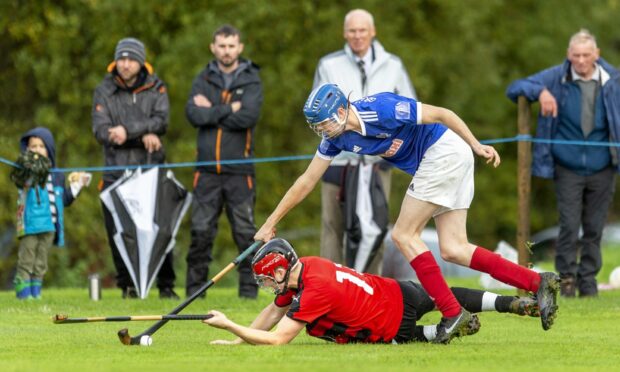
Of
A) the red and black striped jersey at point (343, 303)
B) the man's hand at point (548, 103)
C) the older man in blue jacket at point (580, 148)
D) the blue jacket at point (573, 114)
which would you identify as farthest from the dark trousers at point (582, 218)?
the red and black striped jersey at point (343, 303)

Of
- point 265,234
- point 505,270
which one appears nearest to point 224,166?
Result: point 265,234

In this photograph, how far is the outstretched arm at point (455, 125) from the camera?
1024 centimetres

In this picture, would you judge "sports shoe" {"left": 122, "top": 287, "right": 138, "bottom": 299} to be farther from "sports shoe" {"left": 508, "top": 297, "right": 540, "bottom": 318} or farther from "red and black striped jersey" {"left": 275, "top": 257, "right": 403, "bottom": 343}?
"sports shoe" {"left": 508, "top": 297, "right": 540, "bottom": 318}

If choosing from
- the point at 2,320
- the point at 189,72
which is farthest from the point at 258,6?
the point at 2,320

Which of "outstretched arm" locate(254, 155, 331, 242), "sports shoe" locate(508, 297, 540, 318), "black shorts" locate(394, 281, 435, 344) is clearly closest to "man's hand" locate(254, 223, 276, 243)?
"outstretched arm" locate(254, 155, 331, 242)

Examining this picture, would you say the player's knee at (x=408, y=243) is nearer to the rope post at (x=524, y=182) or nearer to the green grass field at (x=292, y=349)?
the green grass field at (x=292, y=349)

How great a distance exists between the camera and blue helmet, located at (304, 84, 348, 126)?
10.1 metres

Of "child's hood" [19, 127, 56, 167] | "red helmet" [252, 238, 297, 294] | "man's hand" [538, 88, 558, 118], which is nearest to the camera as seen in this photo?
"red helmet" [252, 238, 297, 294]

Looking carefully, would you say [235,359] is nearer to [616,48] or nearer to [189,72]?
[189,72]

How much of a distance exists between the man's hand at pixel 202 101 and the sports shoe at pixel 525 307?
16.6 feet

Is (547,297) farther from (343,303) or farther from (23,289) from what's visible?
(23,289)

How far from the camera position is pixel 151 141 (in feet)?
48.1

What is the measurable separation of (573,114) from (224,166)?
3.34m

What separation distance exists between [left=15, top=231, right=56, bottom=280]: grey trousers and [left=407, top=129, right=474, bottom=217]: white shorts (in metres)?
5.41
